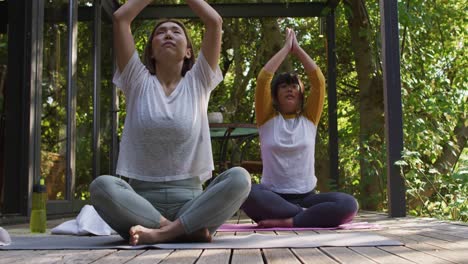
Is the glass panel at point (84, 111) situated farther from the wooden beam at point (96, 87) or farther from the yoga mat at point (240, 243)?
the yoga mat at point (240, 243)

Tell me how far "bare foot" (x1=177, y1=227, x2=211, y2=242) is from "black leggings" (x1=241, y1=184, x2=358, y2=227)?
3.76 ft

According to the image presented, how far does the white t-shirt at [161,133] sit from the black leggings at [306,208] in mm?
1088

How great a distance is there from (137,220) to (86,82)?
3.60 meters

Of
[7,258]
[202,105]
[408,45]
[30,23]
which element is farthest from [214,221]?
[408,45]

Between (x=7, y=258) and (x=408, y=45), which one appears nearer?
(x=7, y=258)

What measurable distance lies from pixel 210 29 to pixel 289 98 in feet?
4.20

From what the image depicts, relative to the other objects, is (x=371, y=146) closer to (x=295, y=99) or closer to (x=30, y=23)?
(x=295, y=99)

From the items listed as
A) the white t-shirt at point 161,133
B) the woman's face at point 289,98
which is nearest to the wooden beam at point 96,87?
the woman's face at point 289,98

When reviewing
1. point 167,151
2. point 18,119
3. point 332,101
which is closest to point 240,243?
point 167,151

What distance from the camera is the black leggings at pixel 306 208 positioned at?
11.5ft

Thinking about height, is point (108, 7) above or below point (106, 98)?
above

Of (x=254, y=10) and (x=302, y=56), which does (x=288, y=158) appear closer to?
(x=302, y=56)

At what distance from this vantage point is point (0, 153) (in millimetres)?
4832

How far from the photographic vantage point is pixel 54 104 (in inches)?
187
